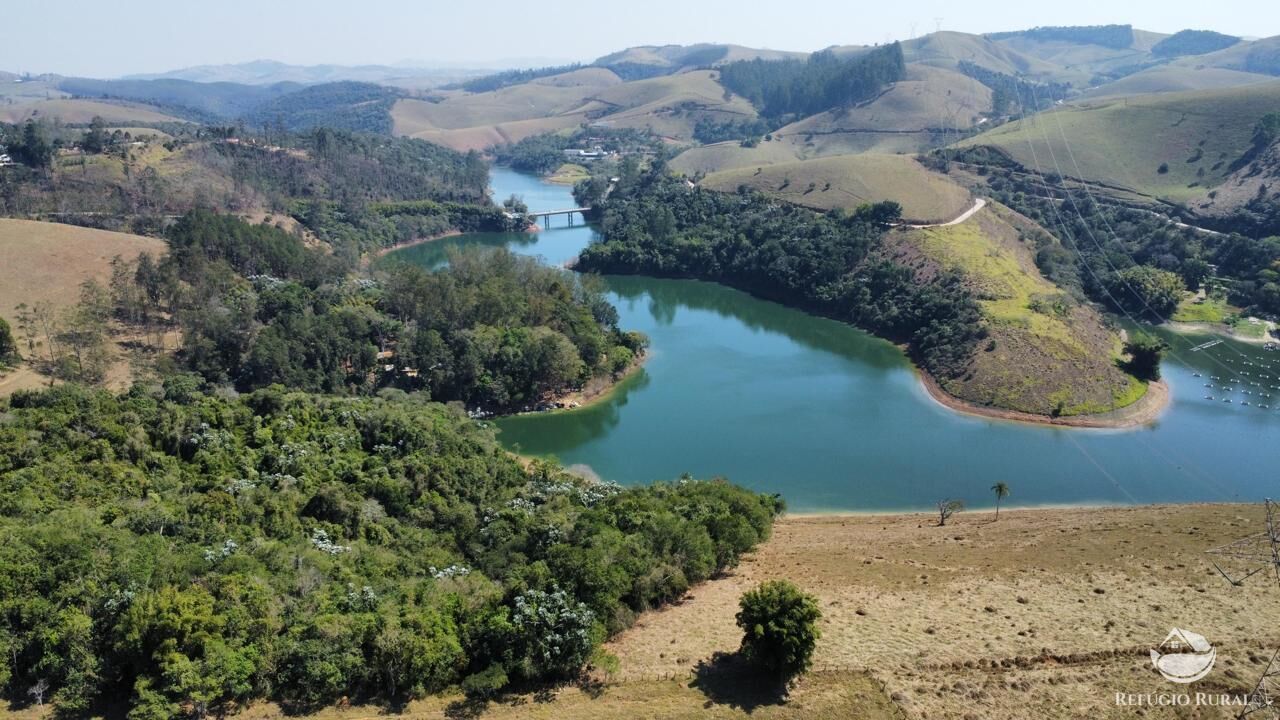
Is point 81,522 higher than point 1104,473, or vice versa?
point 81,522

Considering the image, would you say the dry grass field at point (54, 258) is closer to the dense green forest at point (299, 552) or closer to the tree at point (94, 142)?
the dense green forest at point (299, 552)

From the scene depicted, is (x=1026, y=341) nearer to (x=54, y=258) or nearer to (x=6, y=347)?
(x=6, y=347)

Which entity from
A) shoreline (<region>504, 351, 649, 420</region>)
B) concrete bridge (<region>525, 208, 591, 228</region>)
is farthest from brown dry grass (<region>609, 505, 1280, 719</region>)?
concrete bridge (<region>525, 208, 591, 228</region>)

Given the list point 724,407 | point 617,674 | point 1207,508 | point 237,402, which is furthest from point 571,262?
point 617,674

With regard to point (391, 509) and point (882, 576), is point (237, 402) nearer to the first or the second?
point (391, 509)

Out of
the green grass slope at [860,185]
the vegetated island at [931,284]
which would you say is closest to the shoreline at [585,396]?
the vegetated island at [931,284]
